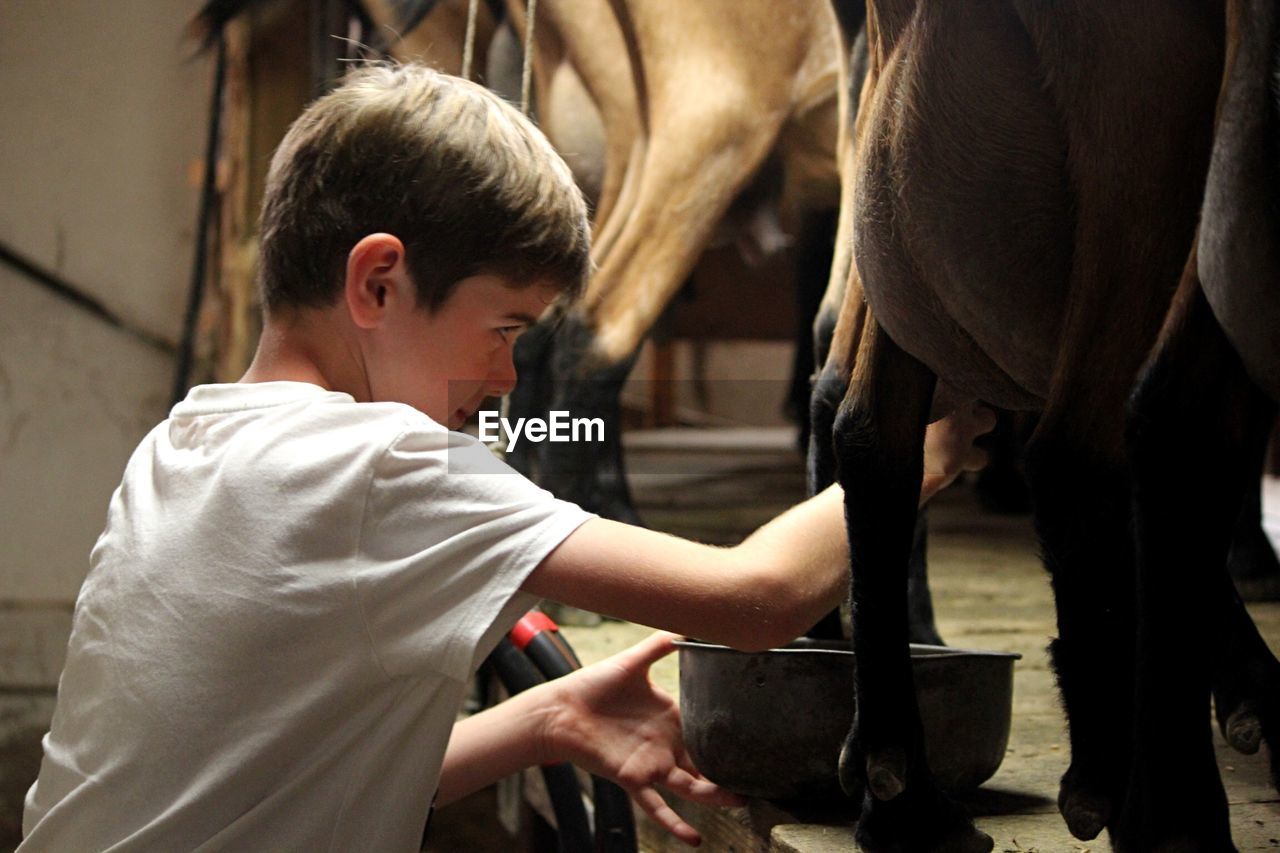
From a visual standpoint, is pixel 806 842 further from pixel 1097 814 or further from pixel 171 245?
pixel 171 245

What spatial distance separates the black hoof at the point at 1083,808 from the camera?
95 centimetres

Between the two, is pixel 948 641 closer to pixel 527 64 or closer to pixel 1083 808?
pixel 527 64

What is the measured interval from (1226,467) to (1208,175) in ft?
0.54

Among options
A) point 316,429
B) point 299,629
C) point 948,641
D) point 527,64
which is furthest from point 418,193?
point 948,641

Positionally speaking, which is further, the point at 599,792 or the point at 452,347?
the point at 599,792

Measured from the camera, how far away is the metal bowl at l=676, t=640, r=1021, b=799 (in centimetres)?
121

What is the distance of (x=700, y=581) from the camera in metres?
0.92

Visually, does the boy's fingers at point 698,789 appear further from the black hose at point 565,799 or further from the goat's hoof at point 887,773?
the black hose at point 565,799

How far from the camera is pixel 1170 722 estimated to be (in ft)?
2.72

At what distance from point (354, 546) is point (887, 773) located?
0.44 metres

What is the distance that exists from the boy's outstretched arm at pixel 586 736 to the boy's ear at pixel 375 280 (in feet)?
1.15

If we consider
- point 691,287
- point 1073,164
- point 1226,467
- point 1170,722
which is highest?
point 1073,164

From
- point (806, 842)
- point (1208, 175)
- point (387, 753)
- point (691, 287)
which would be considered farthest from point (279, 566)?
point (691, 287)

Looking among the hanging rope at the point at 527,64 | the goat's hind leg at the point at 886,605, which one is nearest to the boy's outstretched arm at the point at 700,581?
the goat's hind leg at the point at 886,605
